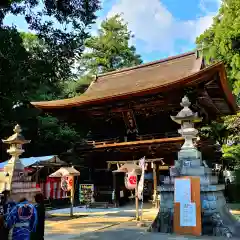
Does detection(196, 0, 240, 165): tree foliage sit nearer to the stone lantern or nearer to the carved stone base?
the carved stone base

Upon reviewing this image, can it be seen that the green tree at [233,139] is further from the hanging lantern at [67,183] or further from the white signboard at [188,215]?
the white signboard at [188,215]

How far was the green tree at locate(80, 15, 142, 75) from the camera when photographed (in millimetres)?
33062

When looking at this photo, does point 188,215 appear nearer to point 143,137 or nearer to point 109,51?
point 143,137

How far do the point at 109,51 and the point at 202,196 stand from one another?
1043 inches

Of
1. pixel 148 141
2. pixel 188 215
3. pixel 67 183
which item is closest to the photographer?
pixel 188 215

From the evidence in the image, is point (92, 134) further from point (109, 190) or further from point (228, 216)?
point (228, 216)

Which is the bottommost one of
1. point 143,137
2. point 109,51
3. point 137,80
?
point 143,137

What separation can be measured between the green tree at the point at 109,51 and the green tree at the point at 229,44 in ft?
45.0

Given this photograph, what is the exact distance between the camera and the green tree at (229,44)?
18328 millimetres

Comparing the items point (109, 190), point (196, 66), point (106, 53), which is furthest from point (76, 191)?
point (106, 53)

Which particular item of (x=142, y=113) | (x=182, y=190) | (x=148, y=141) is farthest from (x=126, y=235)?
(x=142, y=113)

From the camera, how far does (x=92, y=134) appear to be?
60.5 ft

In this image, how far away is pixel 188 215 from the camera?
8.32 m

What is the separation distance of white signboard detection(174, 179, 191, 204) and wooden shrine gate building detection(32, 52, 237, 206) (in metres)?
6.09
